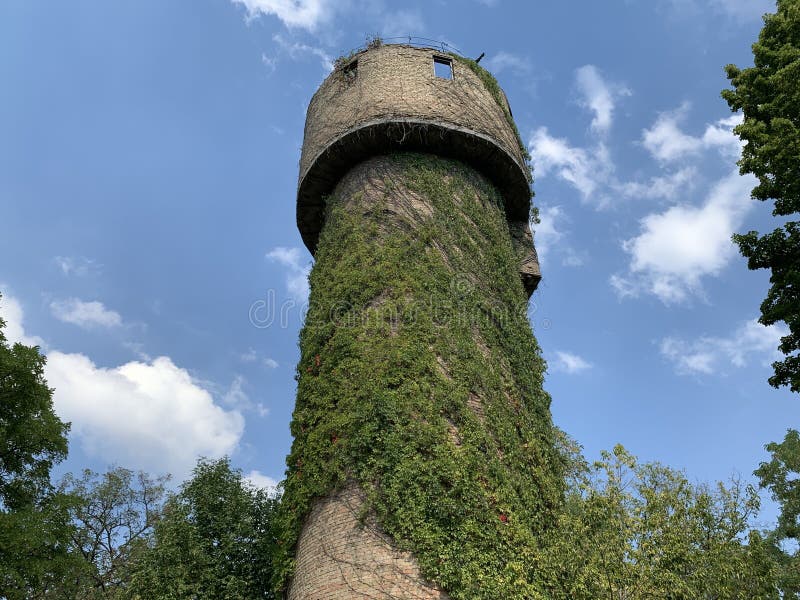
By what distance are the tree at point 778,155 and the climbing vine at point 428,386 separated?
170 inches

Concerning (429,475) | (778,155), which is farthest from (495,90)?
(429,475)

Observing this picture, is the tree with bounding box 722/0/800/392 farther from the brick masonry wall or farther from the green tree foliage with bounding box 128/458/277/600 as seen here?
the green tree foliage with bounding box 128/458/277/600

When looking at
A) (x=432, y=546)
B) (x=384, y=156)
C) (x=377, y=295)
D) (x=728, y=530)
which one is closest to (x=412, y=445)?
(x=432, y=546)

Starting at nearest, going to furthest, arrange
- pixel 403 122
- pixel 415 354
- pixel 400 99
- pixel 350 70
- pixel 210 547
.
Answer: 1. pixel 415 354
2. pixel 210 547
3. pixel 403 122
4. pixel 400 99
5. pixel 350 70

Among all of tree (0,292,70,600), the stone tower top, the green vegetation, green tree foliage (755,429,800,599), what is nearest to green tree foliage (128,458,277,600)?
the green vegetation

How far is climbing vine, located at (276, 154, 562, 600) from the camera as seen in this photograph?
8.59 m

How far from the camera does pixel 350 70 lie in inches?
609

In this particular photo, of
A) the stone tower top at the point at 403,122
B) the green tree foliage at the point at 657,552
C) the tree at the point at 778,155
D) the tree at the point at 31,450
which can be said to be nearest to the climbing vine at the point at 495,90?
the stone tower top at the point at 403,122

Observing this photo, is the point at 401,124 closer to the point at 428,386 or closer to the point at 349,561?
the point at 428,386

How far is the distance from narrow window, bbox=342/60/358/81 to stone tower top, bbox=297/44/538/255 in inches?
0.7

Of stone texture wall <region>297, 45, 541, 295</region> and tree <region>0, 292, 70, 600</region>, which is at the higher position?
stone texture wall <region>297, 45, 541, 295</region>

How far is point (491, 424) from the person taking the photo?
10.1 metres

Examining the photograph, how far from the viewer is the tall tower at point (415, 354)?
8555mm

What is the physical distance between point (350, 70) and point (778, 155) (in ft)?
32.1
